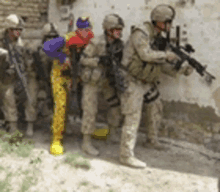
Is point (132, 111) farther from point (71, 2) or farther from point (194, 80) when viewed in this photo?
point (71, 2)

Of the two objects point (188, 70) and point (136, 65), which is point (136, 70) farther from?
point (188, 70)

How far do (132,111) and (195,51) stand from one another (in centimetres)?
136

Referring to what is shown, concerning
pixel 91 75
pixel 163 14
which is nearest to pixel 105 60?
pixel 91 75

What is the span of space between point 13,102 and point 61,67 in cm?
106

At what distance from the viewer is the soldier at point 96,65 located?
3465mm

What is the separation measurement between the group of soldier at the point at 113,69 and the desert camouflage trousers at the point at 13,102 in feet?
0.88

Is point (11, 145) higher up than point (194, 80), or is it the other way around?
point (194, 80)

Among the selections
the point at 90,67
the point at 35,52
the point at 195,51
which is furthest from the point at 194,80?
the point at 35,52

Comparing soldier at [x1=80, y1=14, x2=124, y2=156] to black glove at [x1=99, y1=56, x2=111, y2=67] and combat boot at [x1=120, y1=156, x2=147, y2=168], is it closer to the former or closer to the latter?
black glove at [x1=99, y1=56, x2=111, y2=67]

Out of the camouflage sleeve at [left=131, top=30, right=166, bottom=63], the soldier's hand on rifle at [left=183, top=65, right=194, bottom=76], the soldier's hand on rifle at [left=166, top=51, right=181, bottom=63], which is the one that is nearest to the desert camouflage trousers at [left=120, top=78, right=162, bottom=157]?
the camouflage sleeve at [left=131, top=30, right=166, bottom=63]

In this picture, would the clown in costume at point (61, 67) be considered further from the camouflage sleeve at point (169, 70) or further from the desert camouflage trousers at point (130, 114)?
the camouflage sleeve at point (169, 70)

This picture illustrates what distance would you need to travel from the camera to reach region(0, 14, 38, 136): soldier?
3.93 meters

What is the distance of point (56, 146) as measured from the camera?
144 inches

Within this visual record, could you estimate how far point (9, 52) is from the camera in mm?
3926
